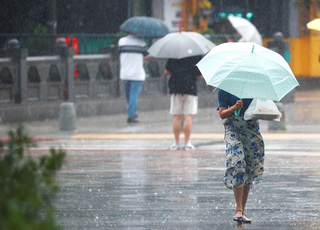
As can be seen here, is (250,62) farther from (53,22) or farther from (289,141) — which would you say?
(53,22)

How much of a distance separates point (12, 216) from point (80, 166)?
857cm

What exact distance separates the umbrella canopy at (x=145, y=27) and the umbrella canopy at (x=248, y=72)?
9.81 metres

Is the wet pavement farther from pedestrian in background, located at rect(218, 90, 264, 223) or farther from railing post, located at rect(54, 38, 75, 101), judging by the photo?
railing post, located at rect(54, 38, 75, 101)

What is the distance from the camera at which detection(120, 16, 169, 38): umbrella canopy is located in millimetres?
17016

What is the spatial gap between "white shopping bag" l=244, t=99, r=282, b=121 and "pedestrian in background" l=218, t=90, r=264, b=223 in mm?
96

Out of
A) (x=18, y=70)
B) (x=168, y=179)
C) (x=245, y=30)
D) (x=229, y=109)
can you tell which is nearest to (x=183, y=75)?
(x=168, y=179)

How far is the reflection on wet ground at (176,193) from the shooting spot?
23.6 ft

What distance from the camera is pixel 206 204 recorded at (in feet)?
26.6

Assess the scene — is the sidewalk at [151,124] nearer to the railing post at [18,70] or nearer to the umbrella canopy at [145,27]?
the railing post at [18,70]

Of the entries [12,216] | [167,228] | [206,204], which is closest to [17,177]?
[12,216]

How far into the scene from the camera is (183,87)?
12.9 m

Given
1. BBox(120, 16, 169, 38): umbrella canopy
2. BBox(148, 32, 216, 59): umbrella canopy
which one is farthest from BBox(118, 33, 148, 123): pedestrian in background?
BBox(148, 32, 216, 59): umbrella canopy

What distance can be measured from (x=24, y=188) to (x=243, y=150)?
4.16m

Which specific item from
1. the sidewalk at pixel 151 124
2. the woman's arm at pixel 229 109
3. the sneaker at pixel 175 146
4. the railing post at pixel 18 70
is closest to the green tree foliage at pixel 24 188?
the woman's arm at pixel 229 109
